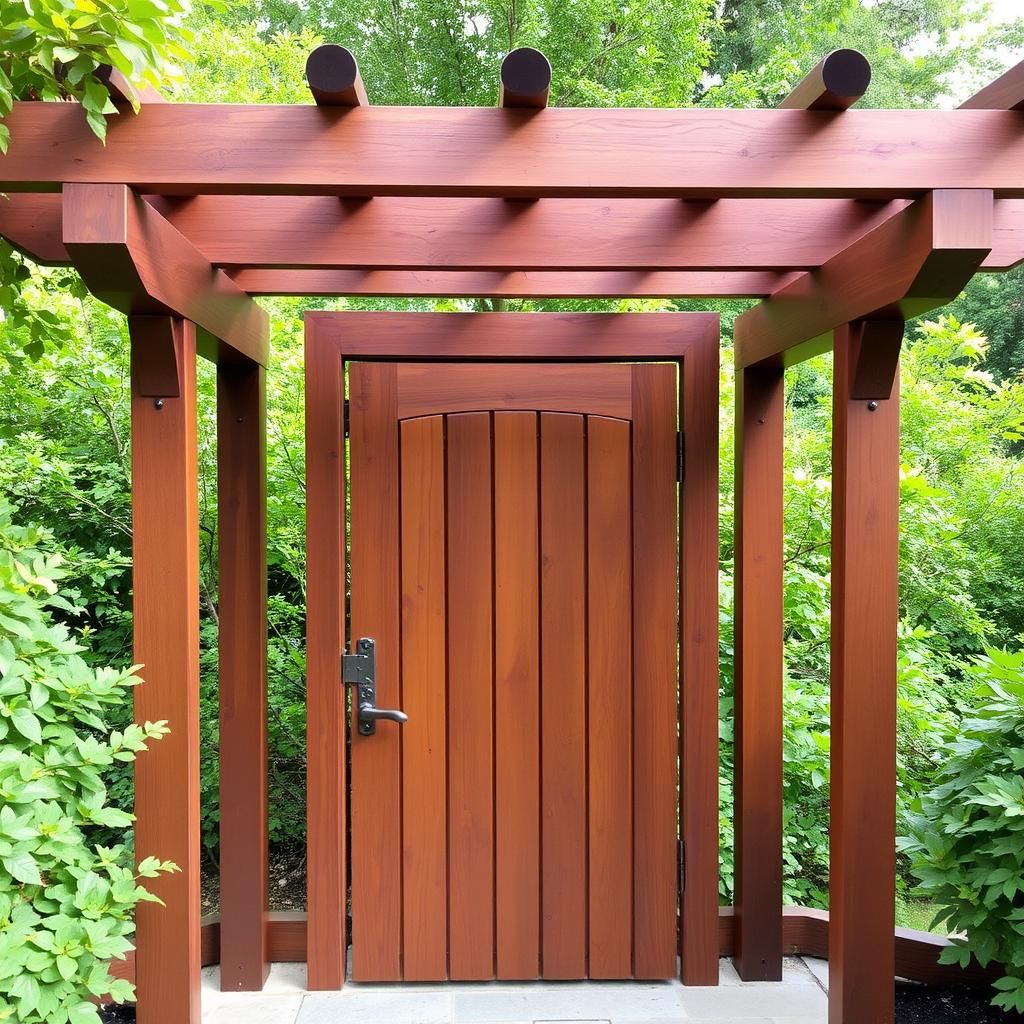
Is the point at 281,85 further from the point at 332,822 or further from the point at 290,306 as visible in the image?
the point at 332,822

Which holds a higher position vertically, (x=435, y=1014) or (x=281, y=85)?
(x=281, y=85)

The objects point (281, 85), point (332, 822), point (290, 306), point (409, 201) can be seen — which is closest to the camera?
point (409, 201)

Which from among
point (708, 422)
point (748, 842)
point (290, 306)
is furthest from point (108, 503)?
point (748, 842)

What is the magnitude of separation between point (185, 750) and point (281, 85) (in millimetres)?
4831

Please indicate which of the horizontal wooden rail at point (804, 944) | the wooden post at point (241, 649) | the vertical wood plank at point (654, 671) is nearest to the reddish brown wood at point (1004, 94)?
the vertical wood plank at point (654, 671)

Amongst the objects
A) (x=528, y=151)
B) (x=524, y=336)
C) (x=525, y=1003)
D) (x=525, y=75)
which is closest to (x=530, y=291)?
(x=524, y=336)

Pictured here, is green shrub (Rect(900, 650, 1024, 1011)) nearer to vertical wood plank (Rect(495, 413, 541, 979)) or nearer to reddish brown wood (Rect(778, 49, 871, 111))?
vertical wood plank (Rect(495, 413, 541, 979))

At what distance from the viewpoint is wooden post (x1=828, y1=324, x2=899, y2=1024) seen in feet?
6.49

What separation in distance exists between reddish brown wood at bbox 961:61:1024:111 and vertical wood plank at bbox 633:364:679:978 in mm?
1079

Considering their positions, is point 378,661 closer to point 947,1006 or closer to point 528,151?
point 528,151

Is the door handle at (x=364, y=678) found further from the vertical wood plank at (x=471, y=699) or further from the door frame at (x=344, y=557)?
the vertical wood plank at (x=471, y=699)

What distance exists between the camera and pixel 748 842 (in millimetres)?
2607

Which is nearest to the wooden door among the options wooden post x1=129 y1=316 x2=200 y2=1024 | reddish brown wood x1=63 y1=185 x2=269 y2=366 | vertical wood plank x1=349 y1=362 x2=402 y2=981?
vertical wood plank x1=349 y1=362 x2=402 y2=981

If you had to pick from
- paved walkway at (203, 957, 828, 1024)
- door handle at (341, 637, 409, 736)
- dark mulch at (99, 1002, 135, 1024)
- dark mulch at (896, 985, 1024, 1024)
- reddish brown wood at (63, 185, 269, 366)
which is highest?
reddish brown wood at (63, 185, 269, 366)
